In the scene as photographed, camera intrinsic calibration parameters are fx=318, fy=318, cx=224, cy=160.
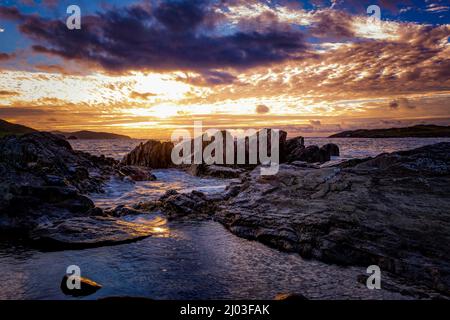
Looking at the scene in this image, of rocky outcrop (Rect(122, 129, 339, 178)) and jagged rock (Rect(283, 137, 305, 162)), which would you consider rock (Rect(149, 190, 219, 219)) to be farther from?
jagged rock (Rect(283, 137, 305, 162))

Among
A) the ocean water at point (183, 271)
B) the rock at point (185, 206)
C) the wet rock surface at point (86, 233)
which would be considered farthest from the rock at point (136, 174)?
the ocean water at point (183, 271)

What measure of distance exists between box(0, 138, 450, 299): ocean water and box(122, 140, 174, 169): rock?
3431cm

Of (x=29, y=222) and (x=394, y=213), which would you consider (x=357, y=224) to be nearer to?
(x=394, y=213)

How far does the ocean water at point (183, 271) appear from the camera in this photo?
714cm

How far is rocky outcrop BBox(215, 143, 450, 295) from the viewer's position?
27.8 feet

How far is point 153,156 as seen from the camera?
148 feet

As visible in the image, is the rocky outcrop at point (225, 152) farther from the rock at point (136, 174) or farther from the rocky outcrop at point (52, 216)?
the rocky outcrop at point (52, 216)

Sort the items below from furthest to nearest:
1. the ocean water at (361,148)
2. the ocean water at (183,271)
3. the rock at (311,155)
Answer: the ocean water at (361,148)
the rock at (311,155)
the ocean water at (183,271)

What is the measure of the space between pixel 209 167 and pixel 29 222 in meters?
23.8

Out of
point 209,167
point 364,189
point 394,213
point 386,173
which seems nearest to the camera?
point 394,213

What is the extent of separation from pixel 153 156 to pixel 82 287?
38974 mm

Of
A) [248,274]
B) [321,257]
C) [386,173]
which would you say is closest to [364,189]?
[386,173]

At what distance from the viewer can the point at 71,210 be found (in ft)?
43.5

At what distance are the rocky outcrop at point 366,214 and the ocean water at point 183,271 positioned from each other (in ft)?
2.32
